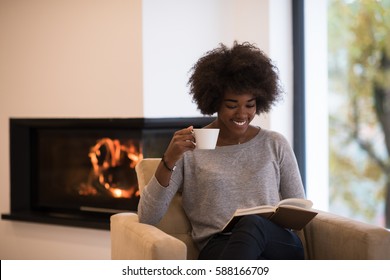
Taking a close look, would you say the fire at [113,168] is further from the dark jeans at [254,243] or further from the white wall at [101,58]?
the dark jeans at [254,243]

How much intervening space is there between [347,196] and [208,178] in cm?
183

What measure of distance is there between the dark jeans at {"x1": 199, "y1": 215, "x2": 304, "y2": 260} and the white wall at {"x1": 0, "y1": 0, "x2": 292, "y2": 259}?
4.92 ft

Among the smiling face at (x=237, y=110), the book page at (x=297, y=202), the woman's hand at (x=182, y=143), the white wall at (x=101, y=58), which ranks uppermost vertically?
the white wall at (x=101, y=58)

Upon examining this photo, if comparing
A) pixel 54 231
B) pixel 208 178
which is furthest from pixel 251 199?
pixel 54 231

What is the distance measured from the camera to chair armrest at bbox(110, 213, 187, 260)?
200 cm

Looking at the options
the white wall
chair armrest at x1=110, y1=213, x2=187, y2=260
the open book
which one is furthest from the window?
chair armrest at x1=110, y1=213, x2=187, y2=260

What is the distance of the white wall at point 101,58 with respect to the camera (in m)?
3.67

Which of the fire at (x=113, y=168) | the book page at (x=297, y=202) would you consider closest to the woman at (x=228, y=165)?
the book page at (x=297, y=202)

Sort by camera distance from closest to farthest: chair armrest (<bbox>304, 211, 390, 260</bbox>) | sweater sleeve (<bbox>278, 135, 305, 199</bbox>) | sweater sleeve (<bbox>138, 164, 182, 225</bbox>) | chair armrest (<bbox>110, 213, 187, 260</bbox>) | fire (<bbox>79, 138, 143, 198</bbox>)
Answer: chair armrest (<bbox>110, 213, 187, 260</bbox>) < chair armrest (<bbox>304, 211, 390, 260</bbox>) < sweater sleeve (<bbox>138, 164, 182, 225</bbox>) < sweater sleeve (<bbox>278, 135, 305, 199</bbox>) < fire (<bbox>79, 138, 143, 198</bbox>)

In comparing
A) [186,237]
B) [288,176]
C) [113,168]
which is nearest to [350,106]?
[113,168]

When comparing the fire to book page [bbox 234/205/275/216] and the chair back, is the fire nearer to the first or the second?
the chair back

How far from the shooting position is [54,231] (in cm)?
409

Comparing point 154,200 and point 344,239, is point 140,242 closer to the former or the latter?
point 154,200
